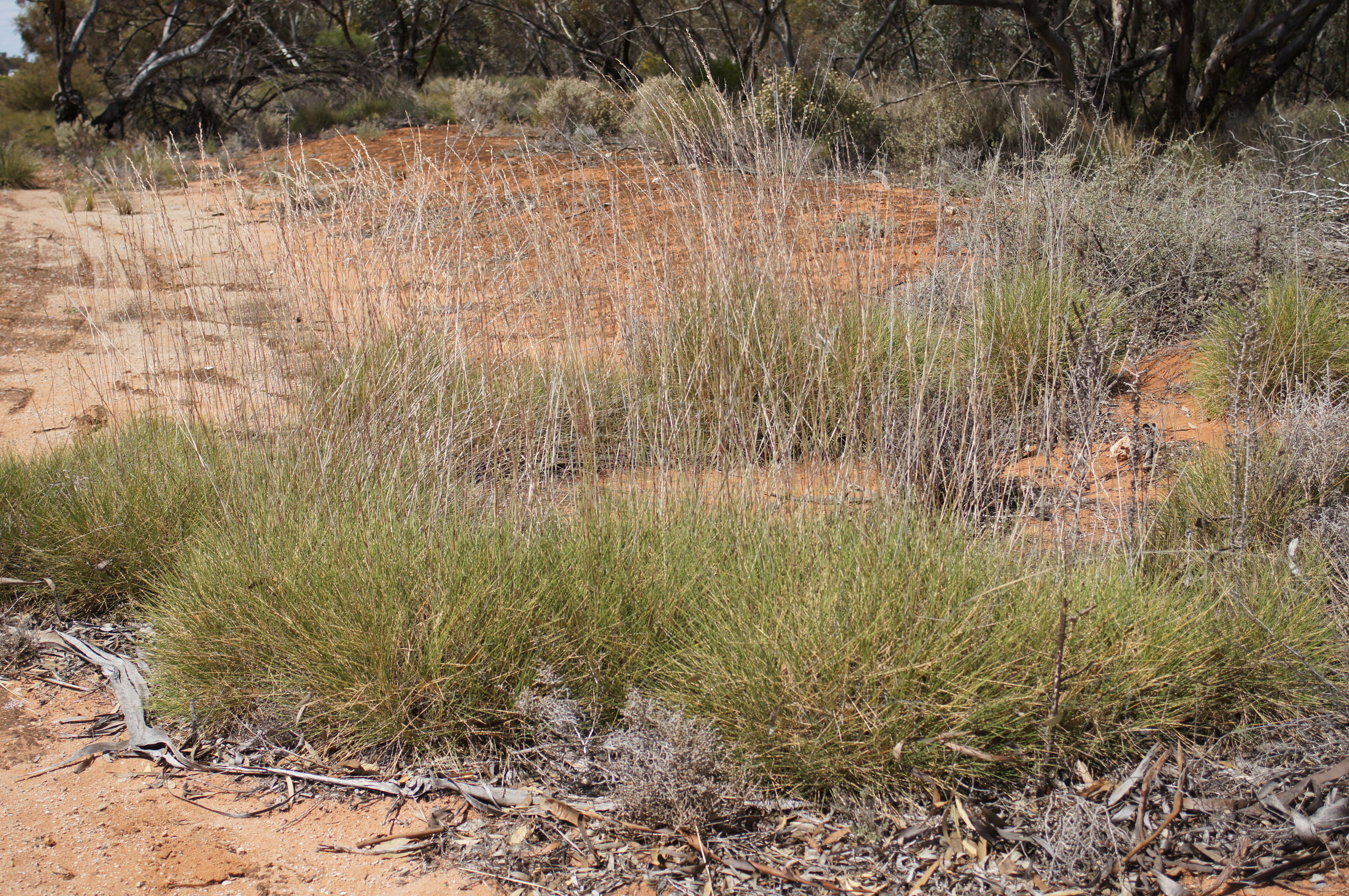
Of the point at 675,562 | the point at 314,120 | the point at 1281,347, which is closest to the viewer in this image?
the point at 675,562

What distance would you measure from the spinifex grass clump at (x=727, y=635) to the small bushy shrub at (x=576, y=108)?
26.1 ft

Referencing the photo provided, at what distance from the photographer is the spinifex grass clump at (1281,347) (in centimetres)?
390

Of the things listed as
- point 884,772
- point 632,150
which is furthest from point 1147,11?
point 884,772

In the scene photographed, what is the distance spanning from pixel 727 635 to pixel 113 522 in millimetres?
2322

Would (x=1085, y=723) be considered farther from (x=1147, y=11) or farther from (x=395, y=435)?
(x=1147, y=11)

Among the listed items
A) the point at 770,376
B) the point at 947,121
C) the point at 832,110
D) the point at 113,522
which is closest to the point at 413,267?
the point at 770,376

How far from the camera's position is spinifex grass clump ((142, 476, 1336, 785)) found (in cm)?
216

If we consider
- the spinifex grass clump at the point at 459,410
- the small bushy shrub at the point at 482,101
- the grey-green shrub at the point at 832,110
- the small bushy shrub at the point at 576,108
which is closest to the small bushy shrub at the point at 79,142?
the small bushy shrub at the point at 482,101

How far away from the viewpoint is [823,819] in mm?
2125

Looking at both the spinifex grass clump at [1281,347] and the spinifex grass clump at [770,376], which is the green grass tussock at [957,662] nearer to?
the spinifex grass clump at [770,376]

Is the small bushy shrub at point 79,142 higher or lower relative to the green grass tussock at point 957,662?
higher

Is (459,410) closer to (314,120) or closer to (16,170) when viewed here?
(16,170)

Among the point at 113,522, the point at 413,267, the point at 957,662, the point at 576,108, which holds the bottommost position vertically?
the point at 957,662

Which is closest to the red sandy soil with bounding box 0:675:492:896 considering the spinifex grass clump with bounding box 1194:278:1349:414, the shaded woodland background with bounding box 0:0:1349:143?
the spinifex grass clump with bounding box 1194:278:1349:414
